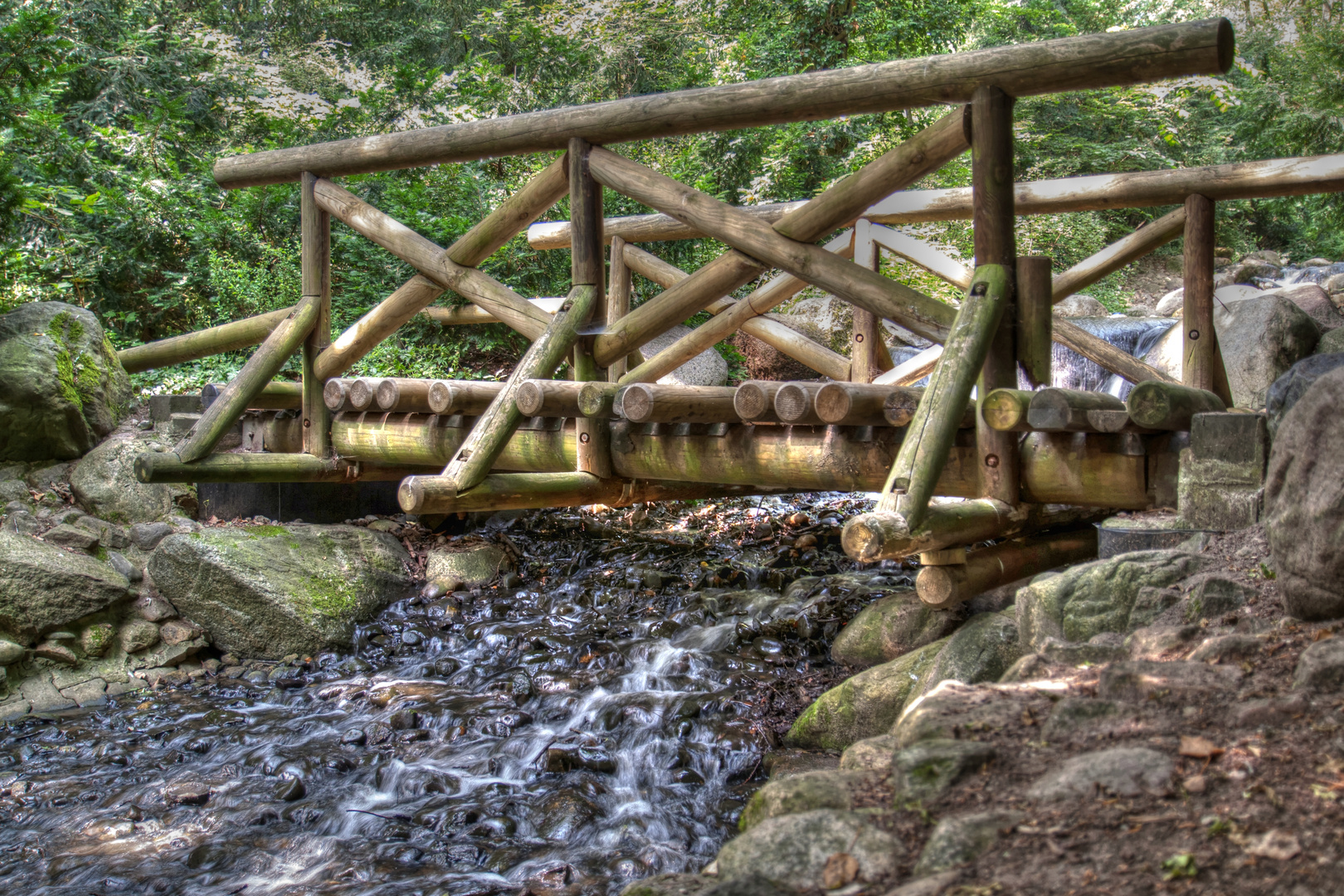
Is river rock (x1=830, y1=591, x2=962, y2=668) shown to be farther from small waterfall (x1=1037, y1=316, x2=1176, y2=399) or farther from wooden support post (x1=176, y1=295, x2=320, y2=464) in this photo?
small waterfall (x1=1037, y1=316, x2=1176, y2=399)

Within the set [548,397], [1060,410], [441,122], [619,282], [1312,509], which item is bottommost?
[1312,509]

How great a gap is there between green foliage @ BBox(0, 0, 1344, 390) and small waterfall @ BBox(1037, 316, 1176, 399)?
2.56m

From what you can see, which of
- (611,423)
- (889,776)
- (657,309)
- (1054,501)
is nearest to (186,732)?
(611,423)

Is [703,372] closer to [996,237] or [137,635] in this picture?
[137,635]

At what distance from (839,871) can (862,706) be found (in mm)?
2312

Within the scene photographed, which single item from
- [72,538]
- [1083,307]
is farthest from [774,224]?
[1083,307]

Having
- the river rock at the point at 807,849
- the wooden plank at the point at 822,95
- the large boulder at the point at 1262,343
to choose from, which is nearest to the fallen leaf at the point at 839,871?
the river rock at the point at 807,849

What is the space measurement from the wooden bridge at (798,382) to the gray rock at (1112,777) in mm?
1341

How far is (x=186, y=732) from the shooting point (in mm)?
5137

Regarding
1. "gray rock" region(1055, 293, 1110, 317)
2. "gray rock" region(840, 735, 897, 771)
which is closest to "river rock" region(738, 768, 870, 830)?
"gray rock" region(840, 735, 897, 771)

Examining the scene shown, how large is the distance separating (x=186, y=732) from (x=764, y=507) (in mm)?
5522

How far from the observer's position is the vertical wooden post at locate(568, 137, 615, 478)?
223 inches

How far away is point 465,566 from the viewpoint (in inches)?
292

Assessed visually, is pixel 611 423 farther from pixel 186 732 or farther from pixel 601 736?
pixel 186 732
